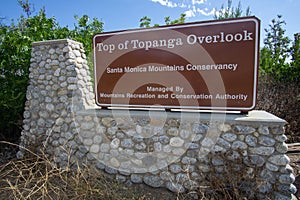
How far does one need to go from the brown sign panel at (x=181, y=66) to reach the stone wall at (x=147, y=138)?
0.28 metres

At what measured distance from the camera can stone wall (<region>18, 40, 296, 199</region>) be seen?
316 centimetres

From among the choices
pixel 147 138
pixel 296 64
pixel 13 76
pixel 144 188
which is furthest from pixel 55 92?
pixel 296 64

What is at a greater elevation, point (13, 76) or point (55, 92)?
point (13, 76)

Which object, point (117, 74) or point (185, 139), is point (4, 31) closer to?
point (117, 74)

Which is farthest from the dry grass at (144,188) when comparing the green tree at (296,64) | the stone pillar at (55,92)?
the green tree at (296,64)

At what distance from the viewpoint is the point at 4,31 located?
5426 millimetres

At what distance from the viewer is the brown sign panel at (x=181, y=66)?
10.7ft

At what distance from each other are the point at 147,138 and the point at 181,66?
136 centimetres

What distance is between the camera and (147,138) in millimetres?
3705

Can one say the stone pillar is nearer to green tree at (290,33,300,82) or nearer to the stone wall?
the stone wall

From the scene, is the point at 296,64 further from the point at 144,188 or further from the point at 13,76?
the point at 13,76

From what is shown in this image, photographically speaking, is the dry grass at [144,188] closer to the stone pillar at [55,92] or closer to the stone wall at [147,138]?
the stone wall at [147,138]

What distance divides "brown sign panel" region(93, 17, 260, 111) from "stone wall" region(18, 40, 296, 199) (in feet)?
0.91

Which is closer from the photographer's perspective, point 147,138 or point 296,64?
point 147,138
